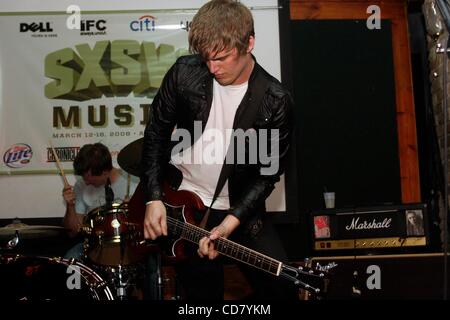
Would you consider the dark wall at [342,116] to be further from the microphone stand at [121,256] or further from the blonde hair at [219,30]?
the blonde hair at [219,30]

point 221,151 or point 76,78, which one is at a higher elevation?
point 76,78

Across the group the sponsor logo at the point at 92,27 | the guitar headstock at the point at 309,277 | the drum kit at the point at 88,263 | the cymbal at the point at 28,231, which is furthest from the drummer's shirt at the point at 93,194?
the guitar headstock at the point at 309,277

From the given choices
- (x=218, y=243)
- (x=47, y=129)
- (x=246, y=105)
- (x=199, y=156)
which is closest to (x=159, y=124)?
(x=199, y=156)

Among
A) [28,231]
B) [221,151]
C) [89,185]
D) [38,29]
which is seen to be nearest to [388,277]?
[221,151]

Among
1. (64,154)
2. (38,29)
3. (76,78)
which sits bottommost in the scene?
(64,154)

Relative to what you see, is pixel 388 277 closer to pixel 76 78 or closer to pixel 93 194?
pixel 93 194

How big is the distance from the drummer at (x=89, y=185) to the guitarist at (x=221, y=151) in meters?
1.36

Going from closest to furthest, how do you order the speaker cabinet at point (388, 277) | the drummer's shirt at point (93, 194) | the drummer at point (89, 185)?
the speaker cabinet at point (388, 277) → the drummer at point (89, 185) → the drummer's shirt at point (93, 194)

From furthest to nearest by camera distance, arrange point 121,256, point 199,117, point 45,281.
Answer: point 121,256 < point 45,281 < point 199,117

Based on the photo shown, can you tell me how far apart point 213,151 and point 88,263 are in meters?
1.21

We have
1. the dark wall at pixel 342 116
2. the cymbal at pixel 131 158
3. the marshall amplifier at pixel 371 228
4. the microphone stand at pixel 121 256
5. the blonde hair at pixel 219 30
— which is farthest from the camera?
the dark wall at pixel 342 116

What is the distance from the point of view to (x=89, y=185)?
430 centimetres

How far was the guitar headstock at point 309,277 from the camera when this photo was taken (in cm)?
260

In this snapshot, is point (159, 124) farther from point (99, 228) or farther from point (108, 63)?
point (108, 63)
